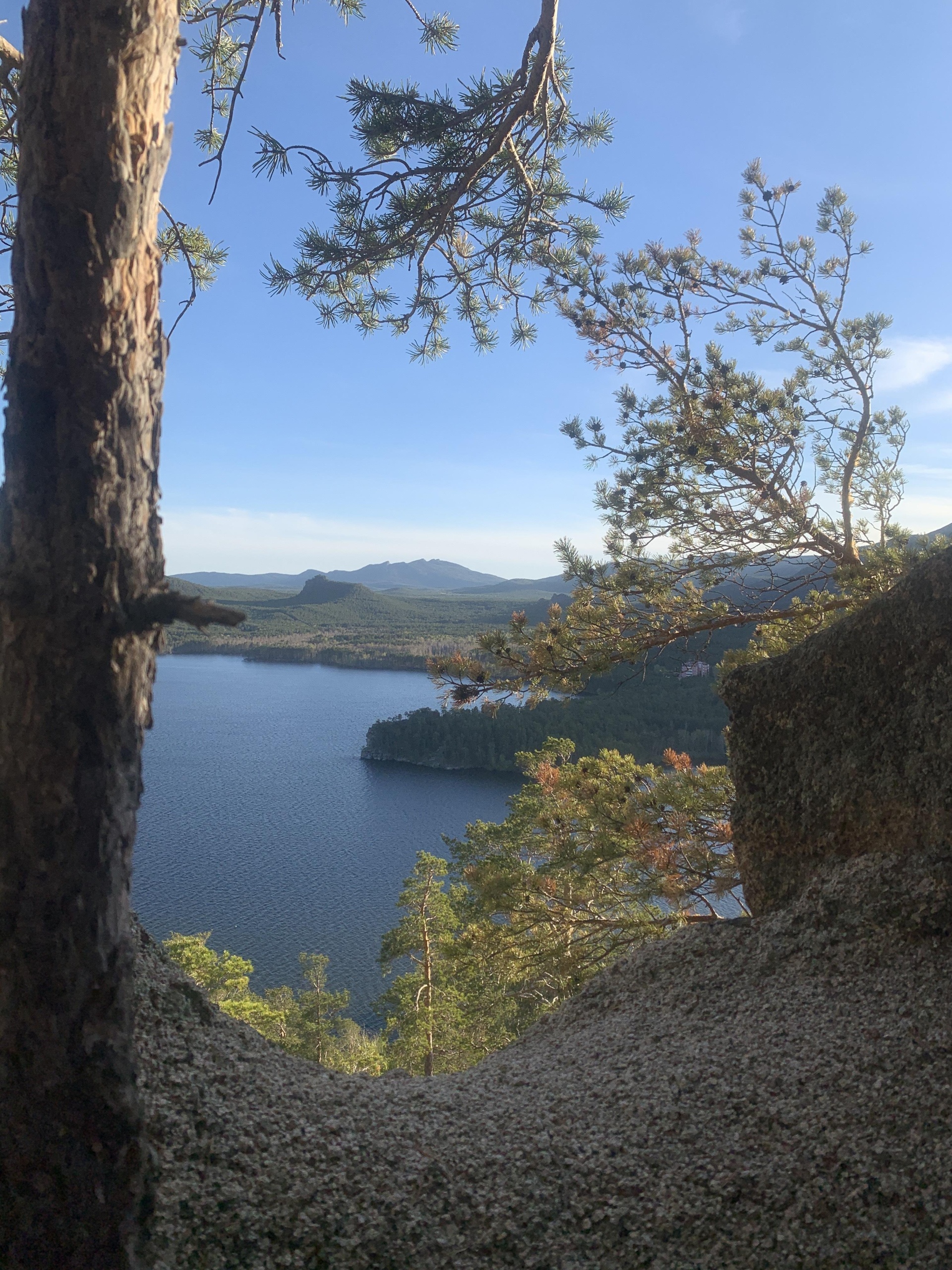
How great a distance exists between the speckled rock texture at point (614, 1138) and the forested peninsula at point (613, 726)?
7737 millimetres

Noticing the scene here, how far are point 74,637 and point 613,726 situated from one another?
771 inches

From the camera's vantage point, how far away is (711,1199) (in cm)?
217

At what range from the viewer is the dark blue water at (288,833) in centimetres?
1989

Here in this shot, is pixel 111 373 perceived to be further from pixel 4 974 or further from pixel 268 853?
pixel 268 853

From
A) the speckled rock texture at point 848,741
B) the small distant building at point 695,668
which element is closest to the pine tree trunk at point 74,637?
A: the speckled rock texture at point 848,741

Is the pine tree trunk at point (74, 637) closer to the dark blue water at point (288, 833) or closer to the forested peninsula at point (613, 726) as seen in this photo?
the forested peninsula at point (613, 726)

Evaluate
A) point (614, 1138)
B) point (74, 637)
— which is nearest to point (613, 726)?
point (614, 1138)

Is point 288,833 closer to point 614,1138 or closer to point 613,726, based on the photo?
point 613,726

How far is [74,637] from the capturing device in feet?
5.38

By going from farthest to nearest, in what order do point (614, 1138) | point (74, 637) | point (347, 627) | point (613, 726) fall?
point (347, 627) → point (613, 726) → point (614, 1138) → point (74, 637)

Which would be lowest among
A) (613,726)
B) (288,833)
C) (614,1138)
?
(288,833)

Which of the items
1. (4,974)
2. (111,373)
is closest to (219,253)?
(111,373)

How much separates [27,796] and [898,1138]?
249 centimetres

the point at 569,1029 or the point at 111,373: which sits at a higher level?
the point at 111,373
